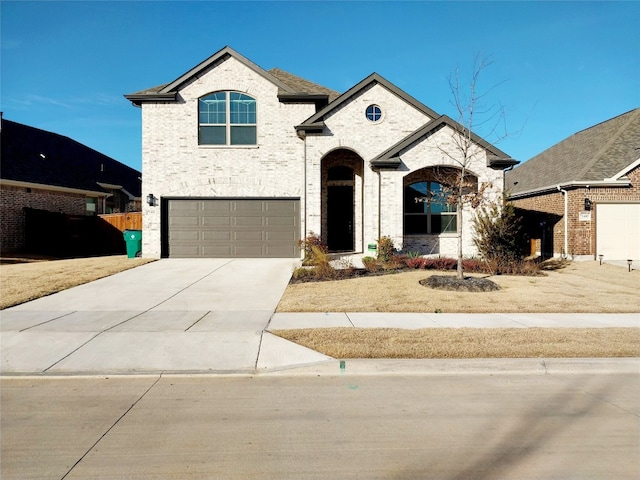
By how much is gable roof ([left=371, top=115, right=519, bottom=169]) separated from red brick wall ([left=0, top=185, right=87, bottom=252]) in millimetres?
17749

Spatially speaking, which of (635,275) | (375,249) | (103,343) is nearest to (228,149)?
(375,249)

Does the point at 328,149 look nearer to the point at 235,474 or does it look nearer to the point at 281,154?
the point at 281,154

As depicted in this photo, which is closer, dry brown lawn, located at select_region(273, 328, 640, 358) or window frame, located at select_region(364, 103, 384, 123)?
dry brown lawn, located at select_region(273, 328, 640, 358)

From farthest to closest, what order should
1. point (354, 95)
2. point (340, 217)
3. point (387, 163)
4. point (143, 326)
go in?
1. point (340, 217)
2. point (354, 95)
3. point (387, 163)
4. point (143, 326)

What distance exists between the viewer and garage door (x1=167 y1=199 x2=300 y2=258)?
16.6 metres

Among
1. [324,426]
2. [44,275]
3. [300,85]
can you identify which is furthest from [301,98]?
[324,426]

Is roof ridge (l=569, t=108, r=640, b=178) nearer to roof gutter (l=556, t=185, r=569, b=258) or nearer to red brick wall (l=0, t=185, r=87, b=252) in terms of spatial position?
roof gutter (l=556, t=185, r=569, b=258)

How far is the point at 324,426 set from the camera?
367 cm

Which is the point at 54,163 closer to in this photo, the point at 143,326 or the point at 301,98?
the point at 301,98

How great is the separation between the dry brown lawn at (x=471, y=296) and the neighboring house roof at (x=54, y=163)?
17815mm

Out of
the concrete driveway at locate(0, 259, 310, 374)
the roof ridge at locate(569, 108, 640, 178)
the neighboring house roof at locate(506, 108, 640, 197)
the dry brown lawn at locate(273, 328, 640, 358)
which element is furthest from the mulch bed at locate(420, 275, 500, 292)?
the roof ridge at locate(569, 108, 640, 178)

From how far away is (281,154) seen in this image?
16.4 meters

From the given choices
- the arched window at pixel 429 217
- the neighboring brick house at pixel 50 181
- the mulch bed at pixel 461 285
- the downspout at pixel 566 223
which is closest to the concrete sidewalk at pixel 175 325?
the mulch bed at pixel 461 285

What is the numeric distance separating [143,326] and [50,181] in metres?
18.8
